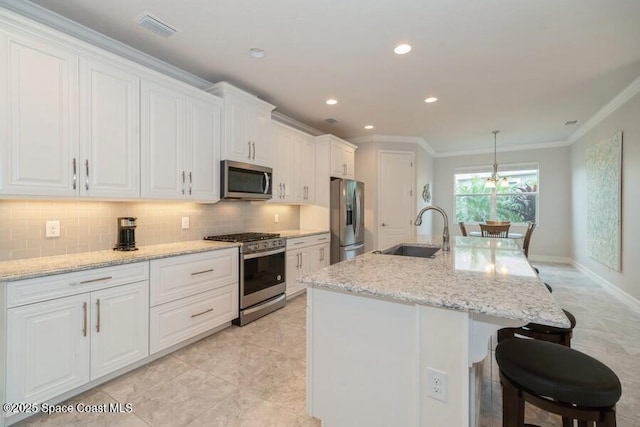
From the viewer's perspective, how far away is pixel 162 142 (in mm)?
2551

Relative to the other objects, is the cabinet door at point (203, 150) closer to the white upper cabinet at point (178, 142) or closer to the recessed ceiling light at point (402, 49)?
the white upper cabinet at point (178, 142)

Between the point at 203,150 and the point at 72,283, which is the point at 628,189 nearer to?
the point at 203,150

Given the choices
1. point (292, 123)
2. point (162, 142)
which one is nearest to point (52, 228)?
point (162, 142)

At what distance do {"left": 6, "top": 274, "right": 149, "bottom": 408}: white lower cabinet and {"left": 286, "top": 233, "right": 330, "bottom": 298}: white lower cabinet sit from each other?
1822 millimetres

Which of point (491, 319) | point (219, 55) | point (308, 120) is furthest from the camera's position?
point (308, 120)

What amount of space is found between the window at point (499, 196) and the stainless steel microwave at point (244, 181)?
18.7 feet

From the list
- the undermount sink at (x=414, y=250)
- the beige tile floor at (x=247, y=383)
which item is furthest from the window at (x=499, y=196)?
the undermount sink at (x=414, y=250)

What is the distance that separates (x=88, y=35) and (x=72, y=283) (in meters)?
1.98

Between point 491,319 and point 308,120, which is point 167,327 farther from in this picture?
point 308,120

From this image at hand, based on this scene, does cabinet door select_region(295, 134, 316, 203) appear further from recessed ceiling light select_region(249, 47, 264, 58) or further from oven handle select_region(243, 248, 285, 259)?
recessed ceiling light select_region(249, 47, 264, 58)

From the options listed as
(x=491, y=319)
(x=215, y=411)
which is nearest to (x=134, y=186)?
(x=215, y=411)

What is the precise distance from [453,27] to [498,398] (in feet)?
9.00

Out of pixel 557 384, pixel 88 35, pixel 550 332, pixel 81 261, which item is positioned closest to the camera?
pixel 557 384

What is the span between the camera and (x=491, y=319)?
1139 millimetres
